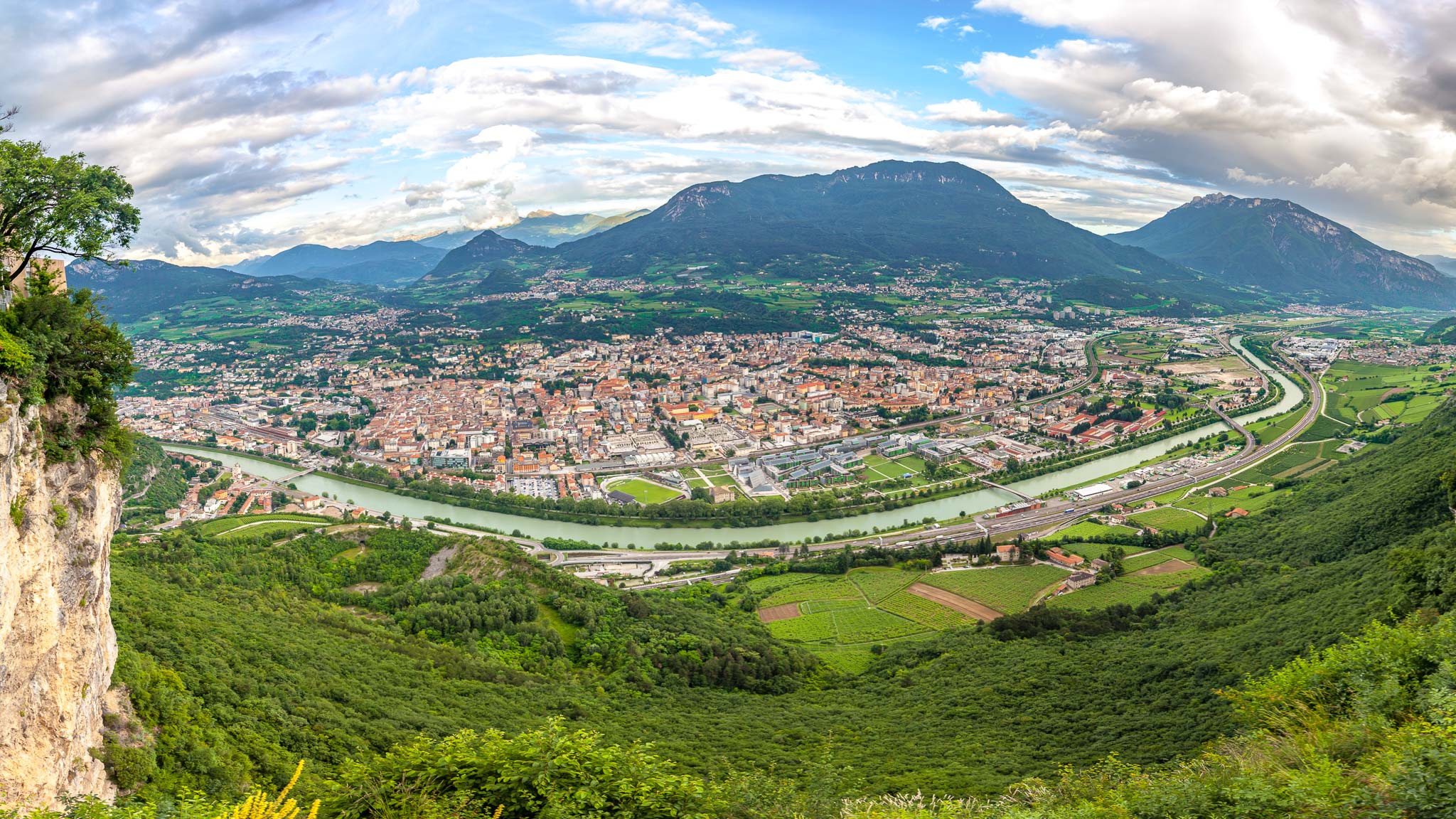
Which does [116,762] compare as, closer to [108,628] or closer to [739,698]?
[108,628]

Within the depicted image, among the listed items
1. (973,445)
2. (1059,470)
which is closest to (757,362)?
(973,445)

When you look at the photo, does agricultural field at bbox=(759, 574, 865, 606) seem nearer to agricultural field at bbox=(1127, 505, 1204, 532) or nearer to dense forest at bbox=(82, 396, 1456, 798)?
dense forest at bbox=(82, 396, 1456, 798)

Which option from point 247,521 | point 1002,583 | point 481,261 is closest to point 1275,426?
point 1002,583

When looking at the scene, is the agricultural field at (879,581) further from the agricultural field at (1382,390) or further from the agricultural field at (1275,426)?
the agricultural field at (1382,390)

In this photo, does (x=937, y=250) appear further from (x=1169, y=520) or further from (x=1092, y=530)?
(x=1092, y=530)

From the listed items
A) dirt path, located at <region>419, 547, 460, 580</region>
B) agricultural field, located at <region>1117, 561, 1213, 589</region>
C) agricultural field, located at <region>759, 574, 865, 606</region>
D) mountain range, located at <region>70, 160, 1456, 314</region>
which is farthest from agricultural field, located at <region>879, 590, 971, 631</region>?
mountain range, located at <region>70, 160, 1456, 314</region>

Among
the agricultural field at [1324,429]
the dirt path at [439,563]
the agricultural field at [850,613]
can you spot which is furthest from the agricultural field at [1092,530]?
the dirt path at [439,563]
